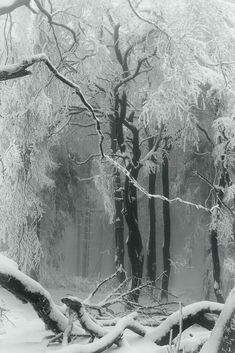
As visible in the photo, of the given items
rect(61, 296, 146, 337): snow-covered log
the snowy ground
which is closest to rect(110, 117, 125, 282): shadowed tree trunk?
the snowy ground

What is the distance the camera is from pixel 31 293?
4.22m

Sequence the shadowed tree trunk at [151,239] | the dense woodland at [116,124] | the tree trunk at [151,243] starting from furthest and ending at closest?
the tree trunk at [151,243] → the shadowed tree trunk at [151,239] → the dense woodland at [116,124]

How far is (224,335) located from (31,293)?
1.83m

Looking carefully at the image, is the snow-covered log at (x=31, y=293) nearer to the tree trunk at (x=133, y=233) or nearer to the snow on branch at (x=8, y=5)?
the snow on branch at (x=8, y=5)

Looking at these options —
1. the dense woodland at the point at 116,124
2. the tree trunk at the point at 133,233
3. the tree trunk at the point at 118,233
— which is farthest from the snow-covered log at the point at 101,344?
the tree trunk at the point at 118,233

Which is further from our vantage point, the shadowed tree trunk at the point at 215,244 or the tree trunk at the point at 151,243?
the tree trunk at the point at 151,243

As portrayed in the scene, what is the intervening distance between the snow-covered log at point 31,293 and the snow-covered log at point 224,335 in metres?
1.67

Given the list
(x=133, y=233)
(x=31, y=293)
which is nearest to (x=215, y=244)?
(x=133, y=233)

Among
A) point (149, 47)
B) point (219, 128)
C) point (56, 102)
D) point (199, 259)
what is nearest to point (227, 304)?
point (56, 102)

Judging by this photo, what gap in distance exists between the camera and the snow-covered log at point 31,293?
13.4 ft

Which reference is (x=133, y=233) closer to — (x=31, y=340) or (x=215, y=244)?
(x=215, y=244)

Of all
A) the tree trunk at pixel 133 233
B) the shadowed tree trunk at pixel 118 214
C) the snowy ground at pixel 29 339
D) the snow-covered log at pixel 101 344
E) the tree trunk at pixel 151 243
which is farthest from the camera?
the tree trunk at pixel 151 243

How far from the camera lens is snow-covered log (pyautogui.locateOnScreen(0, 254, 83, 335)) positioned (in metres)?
4.10

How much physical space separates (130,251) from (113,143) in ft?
11.3
